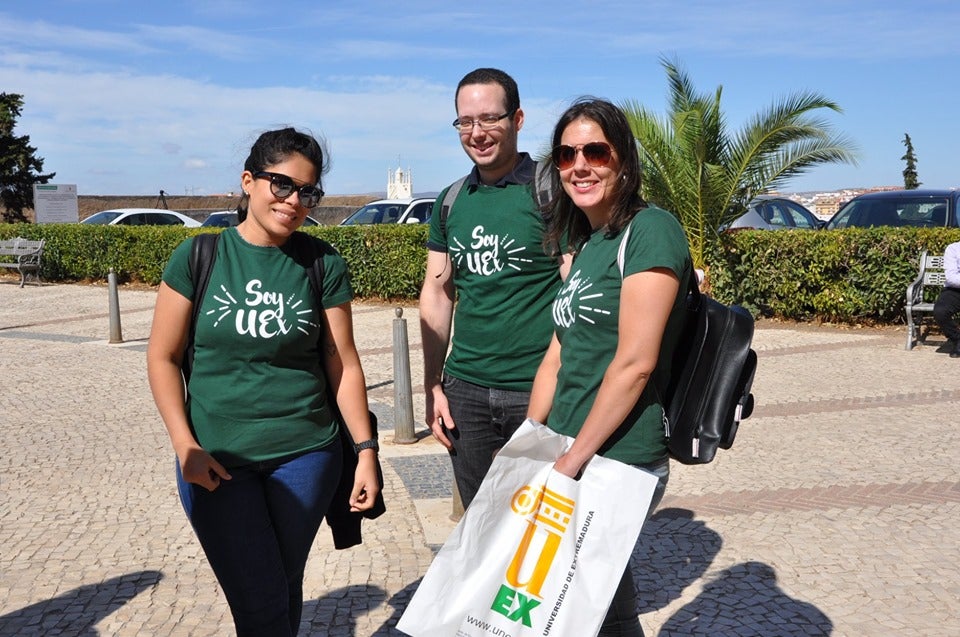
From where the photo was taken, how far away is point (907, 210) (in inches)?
576

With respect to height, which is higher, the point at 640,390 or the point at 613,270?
the point at 613,270

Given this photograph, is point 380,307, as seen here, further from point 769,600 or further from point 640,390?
point 640,390

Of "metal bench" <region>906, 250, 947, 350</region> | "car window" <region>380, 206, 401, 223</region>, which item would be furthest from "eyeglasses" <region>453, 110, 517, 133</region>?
"car window" <region>380, 206, 401, 223</region>

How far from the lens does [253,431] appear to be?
9.23ft

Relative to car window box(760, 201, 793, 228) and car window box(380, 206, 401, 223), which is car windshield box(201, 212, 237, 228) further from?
car window box(760, 201, 793, 228)

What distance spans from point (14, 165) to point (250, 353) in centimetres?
3654

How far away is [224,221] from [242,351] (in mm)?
21936

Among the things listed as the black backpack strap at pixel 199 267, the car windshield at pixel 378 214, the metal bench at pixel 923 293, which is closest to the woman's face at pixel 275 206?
the black backpack strap at pixel 199 267

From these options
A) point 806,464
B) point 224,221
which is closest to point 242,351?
point 806,464

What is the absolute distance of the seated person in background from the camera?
35.4 ft

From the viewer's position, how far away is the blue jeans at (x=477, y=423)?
347 cm

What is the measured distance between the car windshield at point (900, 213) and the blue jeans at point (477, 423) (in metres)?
11.9

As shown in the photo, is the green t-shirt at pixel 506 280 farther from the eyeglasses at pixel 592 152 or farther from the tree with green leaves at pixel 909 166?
the tree with green leaves at pixel 909 166

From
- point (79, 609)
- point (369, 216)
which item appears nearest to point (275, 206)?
point (79, 609)
